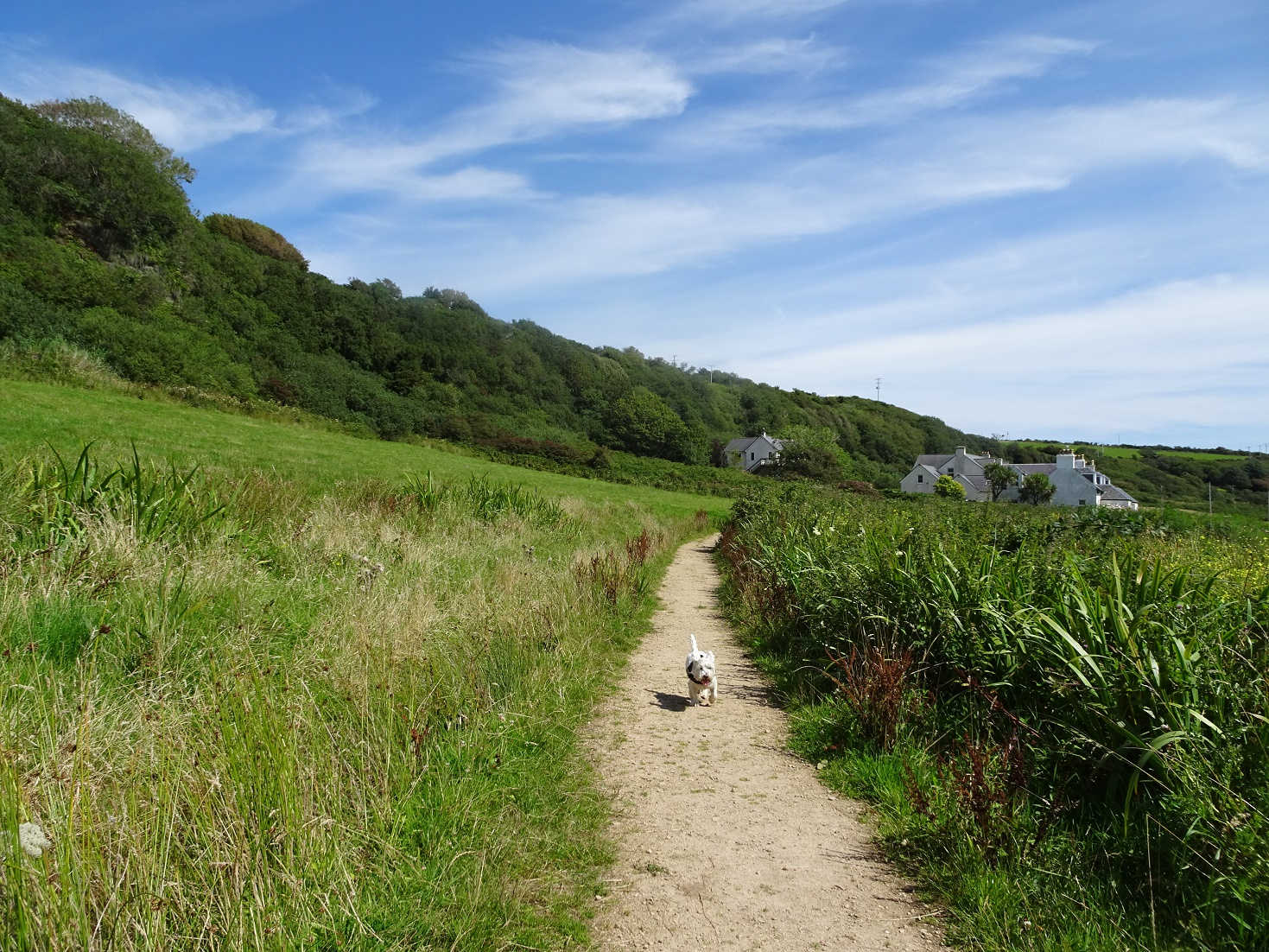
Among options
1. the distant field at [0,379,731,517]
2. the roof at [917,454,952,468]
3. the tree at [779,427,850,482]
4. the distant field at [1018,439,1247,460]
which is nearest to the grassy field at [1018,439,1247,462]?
the distant field at [1018,439,1247,460]

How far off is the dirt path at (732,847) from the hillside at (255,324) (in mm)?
35248

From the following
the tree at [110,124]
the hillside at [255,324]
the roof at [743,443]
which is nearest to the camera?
the hillside at [255,324]

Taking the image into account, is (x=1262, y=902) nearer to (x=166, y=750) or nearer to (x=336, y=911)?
(x=336, y=911)

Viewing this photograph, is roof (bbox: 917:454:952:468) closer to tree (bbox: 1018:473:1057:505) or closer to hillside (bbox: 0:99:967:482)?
hillside (bbox: 0:99:967:482)

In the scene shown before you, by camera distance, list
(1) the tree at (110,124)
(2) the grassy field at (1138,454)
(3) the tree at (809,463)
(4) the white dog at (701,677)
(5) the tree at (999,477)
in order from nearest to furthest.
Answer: (4) the white dog at (701,677)
(1) the tree at (110,124)
(3) the tree at (809,463)
(5) the tree at (999,477)
(2) the grassy field at (1138,454)

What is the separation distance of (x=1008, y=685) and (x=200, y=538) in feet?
25.9

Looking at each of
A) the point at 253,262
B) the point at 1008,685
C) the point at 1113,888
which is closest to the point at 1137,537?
the point at 1008,685

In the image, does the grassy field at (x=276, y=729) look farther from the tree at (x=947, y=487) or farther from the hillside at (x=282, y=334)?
the tree at (x=947, y=487)

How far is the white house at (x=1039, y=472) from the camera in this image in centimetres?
6688

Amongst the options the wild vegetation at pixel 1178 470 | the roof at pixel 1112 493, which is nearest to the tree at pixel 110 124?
the roof at pixel 1112 493

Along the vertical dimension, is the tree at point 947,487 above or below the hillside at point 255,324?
below

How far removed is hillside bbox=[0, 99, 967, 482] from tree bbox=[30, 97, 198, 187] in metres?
0.17

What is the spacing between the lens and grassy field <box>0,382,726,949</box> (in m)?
2.43

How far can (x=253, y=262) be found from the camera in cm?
6322
